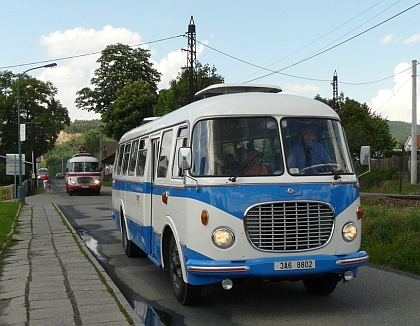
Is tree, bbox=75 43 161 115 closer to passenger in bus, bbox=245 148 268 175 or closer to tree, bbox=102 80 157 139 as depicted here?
tree, bbox=102 80 157 139

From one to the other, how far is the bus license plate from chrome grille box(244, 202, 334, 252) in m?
0.15

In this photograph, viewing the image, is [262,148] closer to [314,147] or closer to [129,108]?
[314,147]

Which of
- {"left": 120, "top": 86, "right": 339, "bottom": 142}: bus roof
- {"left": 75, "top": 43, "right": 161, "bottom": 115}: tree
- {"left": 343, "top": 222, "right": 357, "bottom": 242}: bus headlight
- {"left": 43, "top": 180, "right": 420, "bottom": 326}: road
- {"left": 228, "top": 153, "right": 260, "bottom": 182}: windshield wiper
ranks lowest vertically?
{"left": 43, "top": 180, "right": 420, "bottom": 326}: road

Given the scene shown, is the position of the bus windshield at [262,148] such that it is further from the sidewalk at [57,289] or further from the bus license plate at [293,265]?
the sidewalk at [57,289]

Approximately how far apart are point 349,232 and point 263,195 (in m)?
1.21

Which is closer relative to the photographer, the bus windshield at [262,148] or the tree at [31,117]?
the bus windshield at [262,148]

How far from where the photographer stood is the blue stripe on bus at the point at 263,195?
22.9ft

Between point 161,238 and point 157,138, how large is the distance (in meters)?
1.79

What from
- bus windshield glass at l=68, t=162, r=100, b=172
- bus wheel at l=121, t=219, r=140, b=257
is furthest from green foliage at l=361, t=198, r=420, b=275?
bus windshield glass at l=68, t=162, r=100, b=172

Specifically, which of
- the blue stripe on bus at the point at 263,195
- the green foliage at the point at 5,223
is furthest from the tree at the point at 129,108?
the blue stripe on bus at the point at 263,195

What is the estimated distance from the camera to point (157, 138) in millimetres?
9656

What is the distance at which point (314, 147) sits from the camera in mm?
7617

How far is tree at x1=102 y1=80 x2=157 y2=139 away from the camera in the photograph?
58281 millimetres

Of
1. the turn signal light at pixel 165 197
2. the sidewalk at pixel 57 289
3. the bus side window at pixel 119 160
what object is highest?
the bus side window at pixel 119 160
